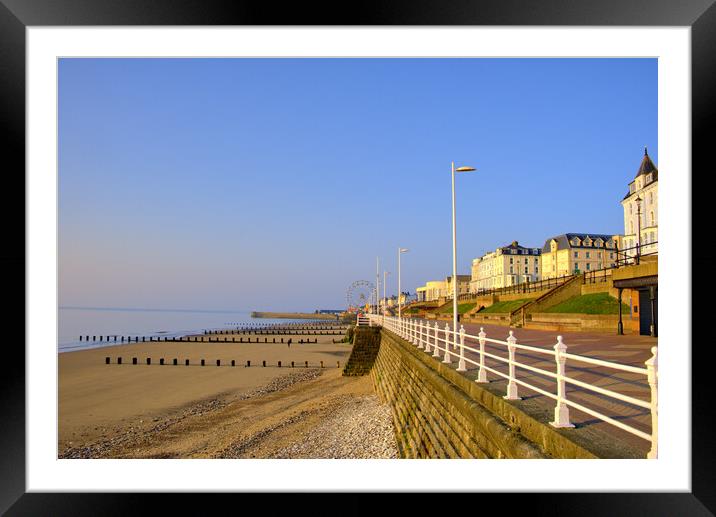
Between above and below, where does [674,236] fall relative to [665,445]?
above

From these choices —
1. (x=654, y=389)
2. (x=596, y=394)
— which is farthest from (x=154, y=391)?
(x=654, y=389)

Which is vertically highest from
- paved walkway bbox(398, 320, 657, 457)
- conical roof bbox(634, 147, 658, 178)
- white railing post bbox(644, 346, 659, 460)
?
conical roof bbox(634, 147, 658, 178)

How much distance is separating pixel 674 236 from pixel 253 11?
474 cm

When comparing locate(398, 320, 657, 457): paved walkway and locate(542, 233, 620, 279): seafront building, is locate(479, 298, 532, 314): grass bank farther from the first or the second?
locate(542, 233, 620, 279): seafront building

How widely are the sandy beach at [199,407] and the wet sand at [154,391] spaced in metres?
0.04

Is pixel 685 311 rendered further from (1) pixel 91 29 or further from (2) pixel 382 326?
(2) pixel 382 326

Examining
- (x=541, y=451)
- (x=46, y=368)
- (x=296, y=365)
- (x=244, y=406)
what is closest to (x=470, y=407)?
(x=541, y=451)

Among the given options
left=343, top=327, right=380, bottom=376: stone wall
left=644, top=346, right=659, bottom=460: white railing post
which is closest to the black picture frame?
left=644, top=346, right=659, bottom=460: white railing post

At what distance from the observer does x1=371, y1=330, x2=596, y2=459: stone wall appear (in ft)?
16.5

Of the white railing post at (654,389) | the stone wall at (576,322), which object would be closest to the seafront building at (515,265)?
the stone wall at (576,322)

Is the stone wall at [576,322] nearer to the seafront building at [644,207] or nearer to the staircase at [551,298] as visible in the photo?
the staircase at [551,298]

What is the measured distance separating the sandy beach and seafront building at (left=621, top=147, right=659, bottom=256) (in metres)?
33.5

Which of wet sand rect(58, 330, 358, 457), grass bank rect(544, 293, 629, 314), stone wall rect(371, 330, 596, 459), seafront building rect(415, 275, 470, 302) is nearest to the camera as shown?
stone wall rect(371, 330, 596, 459)

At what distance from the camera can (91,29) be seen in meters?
5.37
